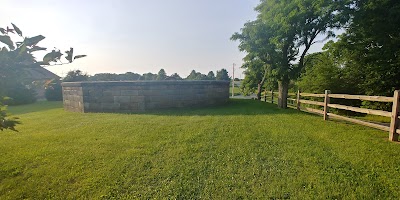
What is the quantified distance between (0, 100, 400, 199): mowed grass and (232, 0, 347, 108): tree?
15.2 feet

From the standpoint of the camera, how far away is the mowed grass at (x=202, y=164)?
2604 mm

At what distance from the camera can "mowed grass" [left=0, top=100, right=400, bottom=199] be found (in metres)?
2.60

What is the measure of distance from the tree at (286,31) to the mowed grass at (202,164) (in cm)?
462

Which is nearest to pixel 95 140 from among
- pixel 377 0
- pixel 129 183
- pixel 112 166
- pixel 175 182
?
pixel 112 166

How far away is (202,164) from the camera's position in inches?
129

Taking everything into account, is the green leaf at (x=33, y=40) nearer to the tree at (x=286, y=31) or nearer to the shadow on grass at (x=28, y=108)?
the tree at (x=286, y=31)

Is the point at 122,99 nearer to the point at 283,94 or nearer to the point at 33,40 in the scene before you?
the point at 33,40

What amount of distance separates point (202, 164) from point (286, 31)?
22.9 ft

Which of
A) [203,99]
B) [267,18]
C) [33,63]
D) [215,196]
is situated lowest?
[215,196]

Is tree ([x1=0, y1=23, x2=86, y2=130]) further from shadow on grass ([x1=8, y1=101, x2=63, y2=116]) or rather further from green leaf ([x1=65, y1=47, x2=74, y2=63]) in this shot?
shadow on grass ([x1=8, y1=101, x2=63, y2=116])

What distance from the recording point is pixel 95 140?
4.63 metres

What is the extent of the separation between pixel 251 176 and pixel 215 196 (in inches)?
27.0

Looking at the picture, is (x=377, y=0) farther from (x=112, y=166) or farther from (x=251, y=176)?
(x=112, y=166)

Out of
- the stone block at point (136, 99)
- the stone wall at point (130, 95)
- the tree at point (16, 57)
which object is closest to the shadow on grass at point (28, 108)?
the stone wall at point (130, 95)
